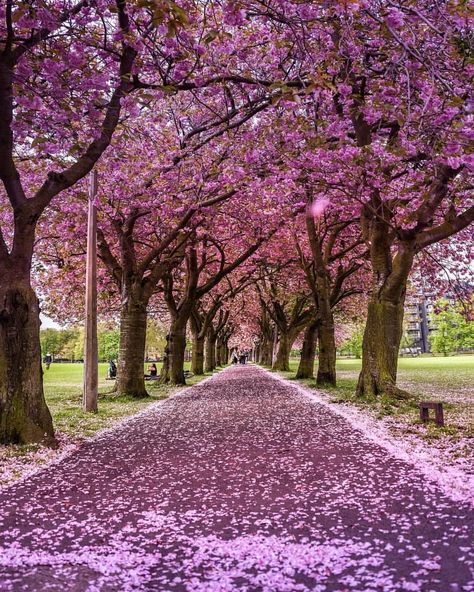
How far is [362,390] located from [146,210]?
8.79 metres

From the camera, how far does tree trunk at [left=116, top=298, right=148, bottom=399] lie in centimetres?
1834

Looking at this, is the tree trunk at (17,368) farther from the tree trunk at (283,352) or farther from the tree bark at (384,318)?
the tree trunk at (283,352)

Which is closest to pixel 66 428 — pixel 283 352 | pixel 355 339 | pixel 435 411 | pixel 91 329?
pixel 91 329

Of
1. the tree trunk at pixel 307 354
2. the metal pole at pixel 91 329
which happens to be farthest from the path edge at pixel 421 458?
the tree trunk at pixel 307 354

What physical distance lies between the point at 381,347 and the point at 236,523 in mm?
10437

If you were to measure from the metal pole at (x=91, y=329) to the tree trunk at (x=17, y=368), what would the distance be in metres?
5.37

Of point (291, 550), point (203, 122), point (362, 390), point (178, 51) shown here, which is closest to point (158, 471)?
point (291, 550)

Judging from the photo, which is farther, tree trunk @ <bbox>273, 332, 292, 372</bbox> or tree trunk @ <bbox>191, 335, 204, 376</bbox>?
tree trunk @ <bbox>273, 332, 292, 372</bbox>

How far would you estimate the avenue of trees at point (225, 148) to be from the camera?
291 inches

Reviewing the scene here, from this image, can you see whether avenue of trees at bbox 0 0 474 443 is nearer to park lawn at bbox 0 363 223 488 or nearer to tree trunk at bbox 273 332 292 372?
park lawn at bbox 0 363 223 488

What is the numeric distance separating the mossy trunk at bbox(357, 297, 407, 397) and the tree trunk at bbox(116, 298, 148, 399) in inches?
305

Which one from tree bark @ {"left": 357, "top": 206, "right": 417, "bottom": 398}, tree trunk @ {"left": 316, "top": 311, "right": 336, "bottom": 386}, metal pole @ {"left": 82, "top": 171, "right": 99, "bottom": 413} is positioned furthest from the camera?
tree trunk @ {"left": 316, "top": 311, "right": 336, "bottom": 386}

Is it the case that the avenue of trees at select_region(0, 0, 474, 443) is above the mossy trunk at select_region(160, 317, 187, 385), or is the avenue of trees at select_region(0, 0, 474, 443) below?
above

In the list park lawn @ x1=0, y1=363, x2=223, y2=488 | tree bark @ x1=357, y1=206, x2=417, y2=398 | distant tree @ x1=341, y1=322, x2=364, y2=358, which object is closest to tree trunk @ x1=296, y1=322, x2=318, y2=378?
park lawn @ x1=0, y1=363, x2=223, y2=488
